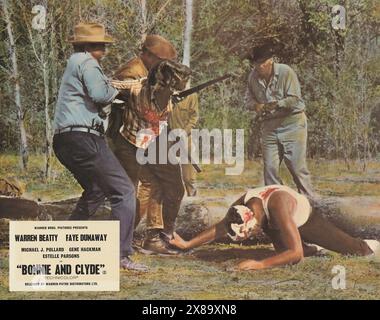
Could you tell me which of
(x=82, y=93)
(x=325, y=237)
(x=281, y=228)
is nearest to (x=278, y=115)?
(x=281, y=228)

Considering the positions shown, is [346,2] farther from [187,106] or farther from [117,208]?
[117,208]

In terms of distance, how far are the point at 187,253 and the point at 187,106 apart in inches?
52.8

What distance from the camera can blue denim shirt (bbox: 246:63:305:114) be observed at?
1308 cm

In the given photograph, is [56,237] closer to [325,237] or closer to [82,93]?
[82,93]

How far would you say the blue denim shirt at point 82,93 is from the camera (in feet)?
42.4

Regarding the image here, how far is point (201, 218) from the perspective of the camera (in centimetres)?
1318

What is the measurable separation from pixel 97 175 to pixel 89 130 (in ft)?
1.36

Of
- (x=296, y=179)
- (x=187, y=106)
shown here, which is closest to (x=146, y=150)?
(x=187, y=106)

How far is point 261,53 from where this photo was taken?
42.9ft

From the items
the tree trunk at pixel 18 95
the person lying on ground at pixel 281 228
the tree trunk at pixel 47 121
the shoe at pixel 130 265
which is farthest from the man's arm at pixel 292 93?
the tree trunk at pixel 18 95

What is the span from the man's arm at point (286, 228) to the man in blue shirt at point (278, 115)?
0.15 m

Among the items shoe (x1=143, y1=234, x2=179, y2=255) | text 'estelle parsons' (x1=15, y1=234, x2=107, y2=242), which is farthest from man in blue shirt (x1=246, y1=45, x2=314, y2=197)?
text 'estelle parsons' (x1=15, y1=234, x2=107, y2=242)

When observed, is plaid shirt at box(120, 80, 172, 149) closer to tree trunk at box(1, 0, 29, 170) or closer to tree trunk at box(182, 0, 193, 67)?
tree trunk at box(182, 0, 193, 67)

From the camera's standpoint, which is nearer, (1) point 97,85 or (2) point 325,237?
(1) point 97,85
